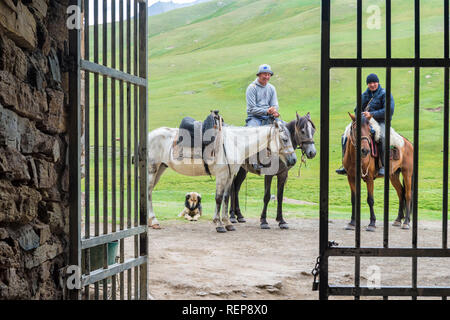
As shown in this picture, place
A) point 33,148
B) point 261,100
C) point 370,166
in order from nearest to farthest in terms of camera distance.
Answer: point 33,148 < point 370,166 < point 261,100

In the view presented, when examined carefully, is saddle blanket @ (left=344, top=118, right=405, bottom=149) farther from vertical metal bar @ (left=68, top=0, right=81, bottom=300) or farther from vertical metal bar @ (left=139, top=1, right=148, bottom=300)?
vertical metal bar @ (left=68, top=0, right=81, bottom=300)

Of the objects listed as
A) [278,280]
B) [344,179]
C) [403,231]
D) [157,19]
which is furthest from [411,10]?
[278,280]

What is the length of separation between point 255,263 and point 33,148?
487cm

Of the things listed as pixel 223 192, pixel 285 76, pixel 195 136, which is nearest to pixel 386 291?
pixel 223 192

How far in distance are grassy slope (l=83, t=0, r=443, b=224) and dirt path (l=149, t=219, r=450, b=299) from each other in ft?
8.95

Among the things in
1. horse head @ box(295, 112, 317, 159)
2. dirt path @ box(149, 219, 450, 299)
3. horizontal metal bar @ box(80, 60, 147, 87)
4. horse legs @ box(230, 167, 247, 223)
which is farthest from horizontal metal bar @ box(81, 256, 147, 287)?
horse legs @ box(230, 167, 247, 223)

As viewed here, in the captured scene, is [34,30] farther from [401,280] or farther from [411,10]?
[411,10]

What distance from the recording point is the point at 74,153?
125 inches

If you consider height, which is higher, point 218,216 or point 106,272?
point 106,272

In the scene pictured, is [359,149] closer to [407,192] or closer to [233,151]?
[233,151]

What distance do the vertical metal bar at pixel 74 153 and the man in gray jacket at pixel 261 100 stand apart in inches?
301

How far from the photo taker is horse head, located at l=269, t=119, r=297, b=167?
9.93m

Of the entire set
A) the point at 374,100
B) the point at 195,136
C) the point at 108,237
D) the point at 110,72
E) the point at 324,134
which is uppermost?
the point at 374,100

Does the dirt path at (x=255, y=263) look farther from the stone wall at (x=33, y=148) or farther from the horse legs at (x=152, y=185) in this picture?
the stone wall at (x=33, y=148)
